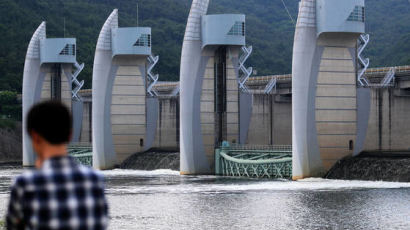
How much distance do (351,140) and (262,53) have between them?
9962cm

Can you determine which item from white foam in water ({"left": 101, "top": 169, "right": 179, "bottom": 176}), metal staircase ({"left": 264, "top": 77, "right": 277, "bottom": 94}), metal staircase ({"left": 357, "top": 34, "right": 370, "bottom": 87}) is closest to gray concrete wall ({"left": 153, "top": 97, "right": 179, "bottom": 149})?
white foam in water ({"left": 101, "top": 169, "right": 179, "bottom": 176})

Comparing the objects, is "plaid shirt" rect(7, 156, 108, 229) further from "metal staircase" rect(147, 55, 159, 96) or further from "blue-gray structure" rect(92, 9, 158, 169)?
"metal staircase" rect(147, 55, 159, 96)

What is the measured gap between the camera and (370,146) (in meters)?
57.8

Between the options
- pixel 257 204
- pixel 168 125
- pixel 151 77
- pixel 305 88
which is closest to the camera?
pixel 257 204

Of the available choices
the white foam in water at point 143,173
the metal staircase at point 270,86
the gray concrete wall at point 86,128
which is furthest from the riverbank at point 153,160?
the gray concrete wall at point 86,128

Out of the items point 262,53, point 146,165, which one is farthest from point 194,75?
point 262,53

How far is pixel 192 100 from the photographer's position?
6738 centimetres

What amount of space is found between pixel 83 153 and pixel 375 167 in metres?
40.9

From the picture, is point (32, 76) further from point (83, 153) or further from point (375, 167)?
point (375, 167)

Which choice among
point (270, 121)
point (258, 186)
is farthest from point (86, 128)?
point (258, 186)

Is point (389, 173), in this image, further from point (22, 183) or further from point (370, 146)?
point (22, 183)

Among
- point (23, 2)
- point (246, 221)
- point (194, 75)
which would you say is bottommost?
point (246, 221)

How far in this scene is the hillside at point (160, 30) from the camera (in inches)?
5477

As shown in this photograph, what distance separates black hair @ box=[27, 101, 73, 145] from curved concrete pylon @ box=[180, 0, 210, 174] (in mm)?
60776
